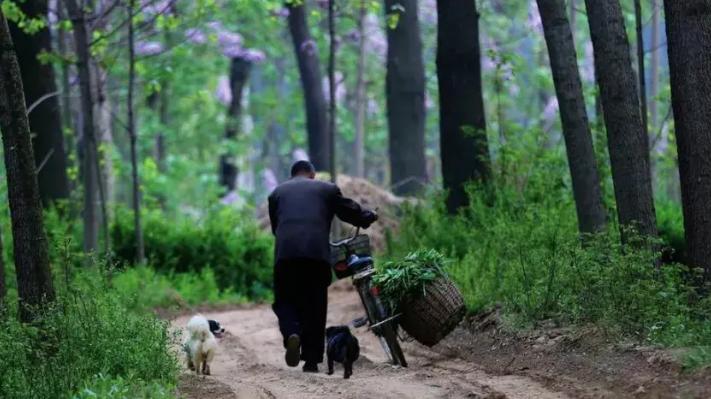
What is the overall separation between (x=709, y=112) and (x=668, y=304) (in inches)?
66.6

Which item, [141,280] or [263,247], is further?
[263,247]

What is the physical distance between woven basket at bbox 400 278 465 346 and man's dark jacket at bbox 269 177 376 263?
0.90 metres

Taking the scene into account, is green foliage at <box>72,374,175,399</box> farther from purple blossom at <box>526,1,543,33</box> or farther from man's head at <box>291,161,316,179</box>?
purple blossom at <box>526,1,543,33</box>

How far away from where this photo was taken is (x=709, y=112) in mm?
10523

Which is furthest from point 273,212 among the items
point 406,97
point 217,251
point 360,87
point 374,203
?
point 360,87

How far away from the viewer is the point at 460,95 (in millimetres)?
17625

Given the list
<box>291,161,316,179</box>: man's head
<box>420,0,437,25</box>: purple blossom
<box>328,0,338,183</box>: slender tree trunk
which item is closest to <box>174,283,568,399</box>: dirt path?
<box>291,161,316,179</box>: man's head

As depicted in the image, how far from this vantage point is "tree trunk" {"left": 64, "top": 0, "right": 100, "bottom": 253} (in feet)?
56.9

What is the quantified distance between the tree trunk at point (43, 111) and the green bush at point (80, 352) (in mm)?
10538

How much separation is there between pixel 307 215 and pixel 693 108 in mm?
3615

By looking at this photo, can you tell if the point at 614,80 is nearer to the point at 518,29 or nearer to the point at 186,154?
the point at 518,29

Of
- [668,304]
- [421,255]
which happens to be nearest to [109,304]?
[421,255]

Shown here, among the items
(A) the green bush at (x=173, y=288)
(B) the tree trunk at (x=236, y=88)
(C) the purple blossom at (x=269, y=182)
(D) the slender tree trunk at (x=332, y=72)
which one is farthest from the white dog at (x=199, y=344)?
(B) the tree trunk at (x=236, y=88)

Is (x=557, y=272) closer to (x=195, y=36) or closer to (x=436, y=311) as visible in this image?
(x=436, y=311)
